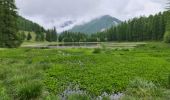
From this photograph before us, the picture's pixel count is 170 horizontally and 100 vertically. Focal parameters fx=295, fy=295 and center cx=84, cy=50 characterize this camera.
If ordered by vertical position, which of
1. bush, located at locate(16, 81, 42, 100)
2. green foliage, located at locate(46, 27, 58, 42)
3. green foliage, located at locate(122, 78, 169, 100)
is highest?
green foliage, located at locate(46, 27, 58, 42)

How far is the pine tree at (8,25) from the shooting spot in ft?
189

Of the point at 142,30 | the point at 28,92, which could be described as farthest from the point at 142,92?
the point at 142,30

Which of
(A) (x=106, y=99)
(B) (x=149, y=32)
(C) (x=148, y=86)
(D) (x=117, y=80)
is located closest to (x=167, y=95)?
(C) (x=148, y=86)

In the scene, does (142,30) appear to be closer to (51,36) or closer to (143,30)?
(143,30)

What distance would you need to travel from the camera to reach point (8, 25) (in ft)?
193

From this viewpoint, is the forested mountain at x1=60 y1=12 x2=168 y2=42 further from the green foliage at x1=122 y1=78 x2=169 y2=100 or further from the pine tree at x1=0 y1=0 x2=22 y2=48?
the green foliage at x1=122 y1=78 x2=169 y2=100

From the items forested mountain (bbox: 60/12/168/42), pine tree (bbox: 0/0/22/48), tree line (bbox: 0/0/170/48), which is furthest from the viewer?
forested mountain (bbox: 60/12/168/42)

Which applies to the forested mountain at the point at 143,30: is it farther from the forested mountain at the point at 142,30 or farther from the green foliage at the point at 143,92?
the green foliage at the point at 143,92

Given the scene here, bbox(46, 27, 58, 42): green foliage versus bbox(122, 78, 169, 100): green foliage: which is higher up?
bbox(46, 27, 58, 42): green foliage

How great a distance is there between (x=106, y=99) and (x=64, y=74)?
7606mm

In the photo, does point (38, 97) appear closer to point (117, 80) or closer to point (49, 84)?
point (49, 84)

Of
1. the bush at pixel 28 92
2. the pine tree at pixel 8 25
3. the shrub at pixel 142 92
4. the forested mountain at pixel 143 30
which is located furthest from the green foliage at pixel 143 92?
the forested mountain at pixel 143 30

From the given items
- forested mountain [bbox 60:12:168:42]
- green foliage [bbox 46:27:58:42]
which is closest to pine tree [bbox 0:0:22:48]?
forested mountain [bbox 60:12:168:42]

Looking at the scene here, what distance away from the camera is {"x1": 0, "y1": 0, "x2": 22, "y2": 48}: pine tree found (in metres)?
57.7
